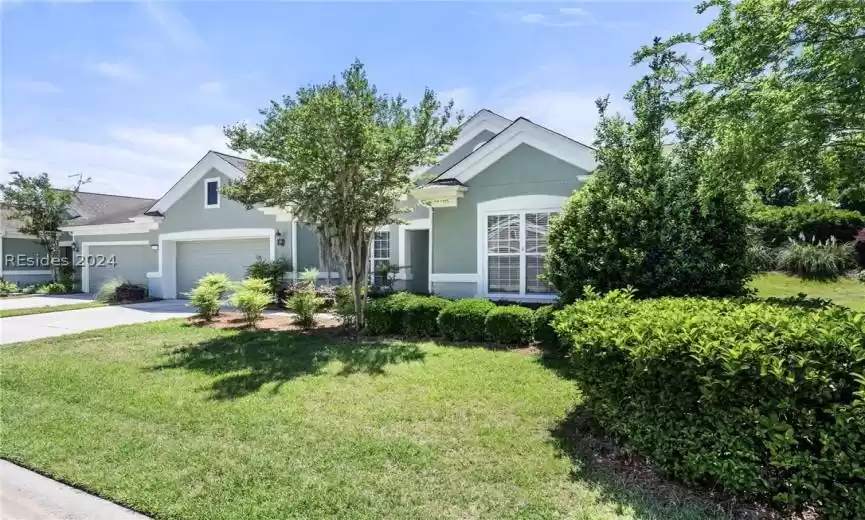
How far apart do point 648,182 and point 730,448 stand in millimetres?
4987

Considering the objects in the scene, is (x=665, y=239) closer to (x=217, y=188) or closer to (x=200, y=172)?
(x=217, y=188)

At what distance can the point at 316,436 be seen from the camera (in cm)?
510

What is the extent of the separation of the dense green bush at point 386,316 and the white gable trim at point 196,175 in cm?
1006

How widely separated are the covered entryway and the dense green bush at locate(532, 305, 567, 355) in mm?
19036

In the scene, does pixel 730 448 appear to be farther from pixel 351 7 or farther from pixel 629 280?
pixel 351 7

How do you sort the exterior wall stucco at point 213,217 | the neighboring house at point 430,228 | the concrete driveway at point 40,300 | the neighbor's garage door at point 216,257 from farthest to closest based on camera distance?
the neighbor's garage door at point 216,257, the concrete driveway at point 40,300, the exterior wall stucco at point 213,217, the neighboring house at point 430,228

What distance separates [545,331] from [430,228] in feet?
20.5

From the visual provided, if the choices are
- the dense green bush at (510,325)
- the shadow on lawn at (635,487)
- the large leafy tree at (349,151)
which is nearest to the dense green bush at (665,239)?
the dense green bush at (510,325)

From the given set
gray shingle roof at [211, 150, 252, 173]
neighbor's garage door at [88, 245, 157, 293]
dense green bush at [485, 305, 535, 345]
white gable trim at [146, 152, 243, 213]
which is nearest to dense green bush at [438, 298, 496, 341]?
dense green bush at [485, 305, 535, 345]

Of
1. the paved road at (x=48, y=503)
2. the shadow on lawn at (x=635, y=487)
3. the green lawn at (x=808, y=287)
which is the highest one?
the green lawn at (x=808, y=287)

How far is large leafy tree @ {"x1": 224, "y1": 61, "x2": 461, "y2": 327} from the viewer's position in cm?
972

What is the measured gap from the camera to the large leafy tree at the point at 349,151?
9719mm

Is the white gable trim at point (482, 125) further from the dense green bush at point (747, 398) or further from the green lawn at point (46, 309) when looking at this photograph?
the green lawn at point (46, 309)

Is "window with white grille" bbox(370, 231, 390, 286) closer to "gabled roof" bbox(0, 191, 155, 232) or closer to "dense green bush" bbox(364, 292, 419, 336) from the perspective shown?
"dense green bush" bbox(364, 292, 419, 336)
